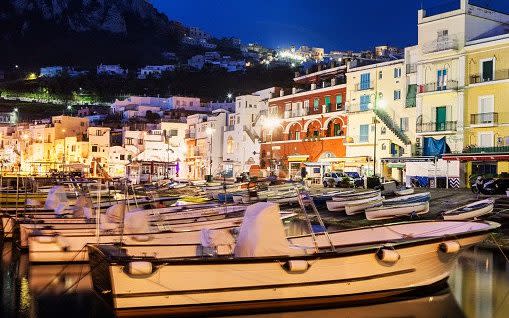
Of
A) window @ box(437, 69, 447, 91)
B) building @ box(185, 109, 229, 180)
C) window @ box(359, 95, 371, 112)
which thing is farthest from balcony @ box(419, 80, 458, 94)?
building @ box(185, 109, 229, 180)

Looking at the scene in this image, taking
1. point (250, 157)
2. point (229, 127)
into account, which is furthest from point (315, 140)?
point (229, 127)

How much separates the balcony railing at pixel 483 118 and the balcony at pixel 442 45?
217 inches

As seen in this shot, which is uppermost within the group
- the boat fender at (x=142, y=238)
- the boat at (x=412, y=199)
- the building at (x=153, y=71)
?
the building at (x=153, y=71)

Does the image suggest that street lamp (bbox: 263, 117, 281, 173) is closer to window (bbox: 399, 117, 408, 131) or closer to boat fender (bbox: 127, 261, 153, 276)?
window (bbox: 399, 117, 408, 131)

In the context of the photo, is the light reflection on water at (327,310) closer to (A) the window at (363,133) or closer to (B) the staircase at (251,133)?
(A) the window at (363,133)

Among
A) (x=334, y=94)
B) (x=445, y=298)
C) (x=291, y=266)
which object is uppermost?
(x=334, y=94)

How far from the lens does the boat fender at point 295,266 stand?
48.4 ft

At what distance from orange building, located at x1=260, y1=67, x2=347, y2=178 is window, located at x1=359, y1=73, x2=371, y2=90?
287 cm

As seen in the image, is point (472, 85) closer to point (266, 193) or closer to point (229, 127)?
point (266, 193)

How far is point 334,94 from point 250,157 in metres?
15.8

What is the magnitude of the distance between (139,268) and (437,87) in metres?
37.9

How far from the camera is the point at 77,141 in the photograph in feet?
284

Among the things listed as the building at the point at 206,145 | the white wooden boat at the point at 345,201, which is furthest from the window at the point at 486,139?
the building at the point at 206,145

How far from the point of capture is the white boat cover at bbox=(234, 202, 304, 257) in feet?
49.7
